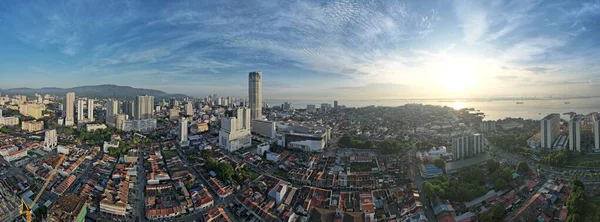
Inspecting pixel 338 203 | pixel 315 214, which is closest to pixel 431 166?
pixel 338 203

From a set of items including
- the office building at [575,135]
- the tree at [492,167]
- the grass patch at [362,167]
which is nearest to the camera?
the tree at [492,167]

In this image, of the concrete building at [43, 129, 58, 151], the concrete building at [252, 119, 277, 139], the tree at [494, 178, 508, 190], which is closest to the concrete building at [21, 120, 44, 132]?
the concrete building at [43, 129, 58, 151]

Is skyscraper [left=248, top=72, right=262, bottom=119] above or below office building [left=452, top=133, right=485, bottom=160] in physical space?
above

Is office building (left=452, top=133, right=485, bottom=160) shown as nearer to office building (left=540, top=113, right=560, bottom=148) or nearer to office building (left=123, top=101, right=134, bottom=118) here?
office building (left=540, top=113, right=560, bottom=148)

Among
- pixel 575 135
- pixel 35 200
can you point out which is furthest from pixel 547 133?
pixel 35 200

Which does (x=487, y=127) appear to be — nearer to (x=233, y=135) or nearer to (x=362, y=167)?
(x=362, y=167)

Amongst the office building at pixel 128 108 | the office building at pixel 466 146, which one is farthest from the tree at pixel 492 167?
the office building at pixel 128 108

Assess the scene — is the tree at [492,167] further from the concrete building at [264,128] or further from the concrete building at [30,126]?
the concrete building at [30,126]

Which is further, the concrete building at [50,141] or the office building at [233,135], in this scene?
the office building at [233,135]
